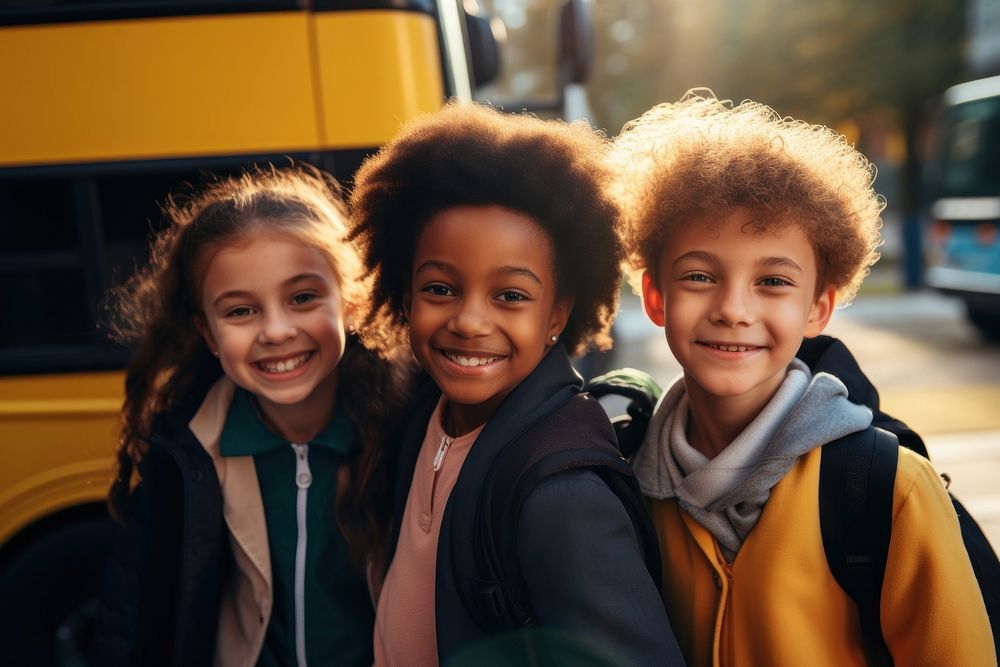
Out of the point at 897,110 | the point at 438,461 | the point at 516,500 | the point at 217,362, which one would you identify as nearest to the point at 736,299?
the point at 516,500

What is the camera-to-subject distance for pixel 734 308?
1598 mm

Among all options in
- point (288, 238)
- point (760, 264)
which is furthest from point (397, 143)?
point (760, 264)

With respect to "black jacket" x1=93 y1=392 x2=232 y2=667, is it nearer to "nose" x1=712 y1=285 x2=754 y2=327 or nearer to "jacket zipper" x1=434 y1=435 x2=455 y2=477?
"jacket zipper" x1=434 y1=435 x2=455 y2=477

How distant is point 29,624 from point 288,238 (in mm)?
1814

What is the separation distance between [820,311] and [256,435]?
4.22 feet

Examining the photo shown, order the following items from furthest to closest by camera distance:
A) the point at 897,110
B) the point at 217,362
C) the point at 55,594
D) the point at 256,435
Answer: the point at 897,110, the point at 55,594, the point at 217,362, the point at 256,435

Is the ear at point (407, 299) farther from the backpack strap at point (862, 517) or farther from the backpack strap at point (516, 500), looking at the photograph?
the backpack strap at point (862, 517)

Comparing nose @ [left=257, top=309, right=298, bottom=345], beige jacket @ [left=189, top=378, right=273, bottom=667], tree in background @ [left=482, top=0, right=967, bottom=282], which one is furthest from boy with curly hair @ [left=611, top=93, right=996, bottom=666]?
tree in background @ [left=482, top=0, right=967, bottom=282]

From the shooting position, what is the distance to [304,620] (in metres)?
1.94

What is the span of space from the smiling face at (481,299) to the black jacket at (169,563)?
2.17 feet

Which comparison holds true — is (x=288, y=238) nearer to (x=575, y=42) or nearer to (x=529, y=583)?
(x=529, y=583)

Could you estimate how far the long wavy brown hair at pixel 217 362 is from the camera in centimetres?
195

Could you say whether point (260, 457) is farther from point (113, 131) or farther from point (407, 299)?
point (113, 131)

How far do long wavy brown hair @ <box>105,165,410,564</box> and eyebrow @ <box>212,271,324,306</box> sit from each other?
0.06 metres
